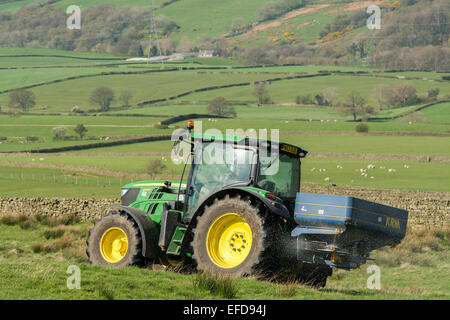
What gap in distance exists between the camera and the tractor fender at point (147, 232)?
1397cm

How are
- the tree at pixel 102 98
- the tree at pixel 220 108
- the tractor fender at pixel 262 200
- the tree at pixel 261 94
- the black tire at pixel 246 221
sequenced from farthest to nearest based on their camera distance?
the tree at pixel 102 98 < the tree at pixel 261 94 < the tree at pixel 220 108 < the tractor fender at pixel 262 200 < the black tire at pixel 246 221

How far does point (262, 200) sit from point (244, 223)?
599 mm

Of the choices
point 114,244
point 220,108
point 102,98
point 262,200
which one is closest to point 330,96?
point 220,108

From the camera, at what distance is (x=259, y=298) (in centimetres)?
1092

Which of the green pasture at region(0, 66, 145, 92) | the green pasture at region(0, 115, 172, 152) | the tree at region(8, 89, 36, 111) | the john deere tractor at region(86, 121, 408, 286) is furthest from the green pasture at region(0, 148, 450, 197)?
the green pasture at region(0, 66, 145, 92)

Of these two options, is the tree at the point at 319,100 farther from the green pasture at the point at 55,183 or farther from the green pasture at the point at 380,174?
the green pasture at the point at 55,183

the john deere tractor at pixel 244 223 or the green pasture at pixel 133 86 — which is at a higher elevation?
the green pasture at pixel 133 86

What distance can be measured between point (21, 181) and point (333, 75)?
11408 cm

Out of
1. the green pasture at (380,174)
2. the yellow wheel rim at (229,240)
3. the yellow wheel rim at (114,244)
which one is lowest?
the green pasture at (380,174)

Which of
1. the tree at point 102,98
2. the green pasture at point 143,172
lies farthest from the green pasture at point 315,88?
the green pasture at point 143,172

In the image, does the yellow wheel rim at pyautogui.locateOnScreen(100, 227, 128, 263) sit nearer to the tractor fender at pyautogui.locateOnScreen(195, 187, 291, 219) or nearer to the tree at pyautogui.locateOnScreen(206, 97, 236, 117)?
the tractor fender at pyautogui.locateOnScreen(195, 187, 291, 219)

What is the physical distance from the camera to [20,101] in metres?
131

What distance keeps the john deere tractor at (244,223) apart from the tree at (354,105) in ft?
338

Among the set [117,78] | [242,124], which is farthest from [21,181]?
[117,78]
